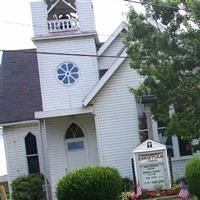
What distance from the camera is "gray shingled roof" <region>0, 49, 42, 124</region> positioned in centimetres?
2648

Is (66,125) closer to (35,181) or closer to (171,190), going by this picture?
(35,181)

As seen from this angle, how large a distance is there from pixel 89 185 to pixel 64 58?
36.5 ft

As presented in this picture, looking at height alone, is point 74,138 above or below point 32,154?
above

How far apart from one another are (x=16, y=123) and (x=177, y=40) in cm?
1044

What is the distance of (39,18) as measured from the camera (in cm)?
2455

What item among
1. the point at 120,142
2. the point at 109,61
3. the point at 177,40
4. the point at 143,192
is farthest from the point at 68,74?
the point at 143,192

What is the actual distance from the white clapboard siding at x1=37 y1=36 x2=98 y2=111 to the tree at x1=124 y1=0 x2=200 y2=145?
17.6 feet

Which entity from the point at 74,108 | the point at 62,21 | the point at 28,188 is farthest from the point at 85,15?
the point at 28,188

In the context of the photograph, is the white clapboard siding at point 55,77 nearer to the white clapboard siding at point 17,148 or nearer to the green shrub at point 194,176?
the white clapboard siding at point 17,148

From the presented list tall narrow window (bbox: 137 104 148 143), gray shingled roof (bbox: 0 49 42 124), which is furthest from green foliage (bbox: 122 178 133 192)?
gray shingled roof (bbox: 0 49 42 124)

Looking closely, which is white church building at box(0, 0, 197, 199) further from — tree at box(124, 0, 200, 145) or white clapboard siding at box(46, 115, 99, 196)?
tree at box(124, 0, 200, 145)

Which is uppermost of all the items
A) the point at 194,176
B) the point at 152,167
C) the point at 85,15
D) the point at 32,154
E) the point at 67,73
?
the point at 85,15

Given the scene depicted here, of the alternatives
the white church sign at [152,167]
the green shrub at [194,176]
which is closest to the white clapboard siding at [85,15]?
the white church sign at [152,167]

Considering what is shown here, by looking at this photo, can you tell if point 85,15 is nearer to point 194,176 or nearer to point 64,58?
point 64,58
